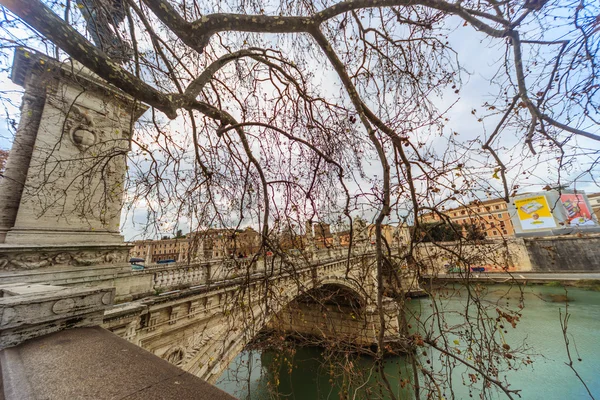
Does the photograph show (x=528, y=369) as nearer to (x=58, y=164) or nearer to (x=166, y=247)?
(x=166, y=247)

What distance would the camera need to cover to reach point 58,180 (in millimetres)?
4707

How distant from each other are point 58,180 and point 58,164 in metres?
0.40

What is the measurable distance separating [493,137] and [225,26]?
294cm

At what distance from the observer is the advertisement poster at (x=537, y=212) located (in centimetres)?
3462

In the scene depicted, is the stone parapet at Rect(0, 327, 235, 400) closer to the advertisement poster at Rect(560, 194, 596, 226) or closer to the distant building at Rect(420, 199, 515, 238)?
the distant building at Rect(420, 199, 515, 238)

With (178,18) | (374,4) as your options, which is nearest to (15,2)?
(178,18)

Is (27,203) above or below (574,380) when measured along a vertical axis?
above

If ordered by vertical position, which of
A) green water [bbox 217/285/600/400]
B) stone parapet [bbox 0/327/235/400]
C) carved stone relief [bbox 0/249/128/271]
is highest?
carved stone relief [bbox 0/249/128/271]

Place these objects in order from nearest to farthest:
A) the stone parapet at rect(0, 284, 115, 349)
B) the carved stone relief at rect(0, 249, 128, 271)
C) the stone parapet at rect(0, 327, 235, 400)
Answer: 1. the stone parapet at rect(0, 327, 235, 400)
2. the stone parapet at rect(0, 284, 115, 349)
3. the carved stone relief at rect(0, 249, 128, 271)

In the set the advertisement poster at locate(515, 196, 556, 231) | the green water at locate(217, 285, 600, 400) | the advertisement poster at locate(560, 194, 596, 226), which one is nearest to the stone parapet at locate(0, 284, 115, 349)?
the advertisement poster at locate(560, 194, 596, 226)

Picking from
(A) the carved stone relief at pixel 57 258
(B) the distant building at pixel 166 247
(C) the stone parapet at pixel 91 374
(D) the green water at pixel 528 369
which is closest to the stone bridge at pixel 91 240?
(A) the carved stone relief at pixel 57 258

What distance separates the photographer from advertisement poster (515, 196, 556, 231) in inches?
1363

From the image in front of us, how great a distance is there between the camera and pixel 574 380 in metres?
11.4

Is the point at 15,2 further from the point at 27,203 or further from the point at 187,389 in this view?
the point at 27,203
